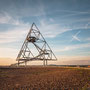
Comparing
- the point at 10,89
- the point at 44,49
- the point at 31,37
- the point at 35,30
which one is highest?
the point at 35,30

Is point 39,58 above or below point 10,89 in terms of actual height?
above

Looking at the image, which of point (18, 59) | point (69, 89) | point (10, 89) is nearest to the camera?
point (69, 89)

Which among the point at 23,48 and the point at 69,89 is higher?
the point at 23,48

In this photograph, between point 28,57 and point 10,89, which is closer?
point 10,89

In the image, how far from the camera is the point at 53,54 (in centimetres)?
3127

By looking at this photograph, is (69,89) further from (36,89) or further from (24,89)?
(24,89)

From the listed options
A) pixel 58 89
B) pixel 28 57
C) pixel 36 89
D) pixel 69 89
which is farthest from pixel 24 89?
pixel 28 57

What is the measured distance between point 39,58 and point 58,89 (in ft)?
74.4

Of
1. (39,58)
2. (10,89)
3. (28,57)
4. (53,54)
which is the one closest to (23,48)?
(28,57)

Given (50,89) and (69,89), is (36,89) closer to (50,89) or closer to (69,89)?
(50,89)

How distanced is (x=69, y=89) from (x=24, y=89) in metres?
3.68

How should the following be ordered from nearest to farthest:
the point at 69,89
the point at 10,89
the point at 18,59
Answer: the point at 69,89
the point at 10,89
the point at 18,59

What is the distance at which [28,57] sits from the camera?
31.0m

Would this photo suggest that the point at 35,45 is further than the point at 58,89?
Yes
